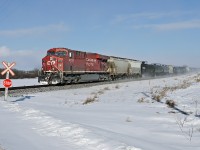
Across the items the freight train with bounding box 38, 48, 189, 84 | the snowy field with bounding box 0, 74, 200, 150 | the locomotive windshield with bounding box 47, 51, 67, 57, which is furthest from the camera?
the locomotive windshield with bounding box 47, 51, 67, 57

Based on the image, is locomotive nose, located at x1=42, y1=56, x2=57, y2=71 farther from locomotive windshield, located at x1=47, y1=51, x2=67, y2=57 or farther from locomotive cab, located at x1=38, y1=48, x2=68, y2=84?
locomotive windshield, located at x1=47, y1=51, x2=67, y2=57

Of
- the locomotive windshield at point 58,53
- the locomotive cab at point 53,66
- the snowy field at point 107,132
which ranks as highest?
the locomotive windshield at point 58,53

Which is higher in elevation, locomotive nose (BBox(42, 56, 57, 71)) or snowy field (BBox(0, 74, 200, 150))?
locomotive nose (BBox(42, 56, 57, 71))

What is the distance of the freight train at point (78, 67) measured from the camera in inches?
1121

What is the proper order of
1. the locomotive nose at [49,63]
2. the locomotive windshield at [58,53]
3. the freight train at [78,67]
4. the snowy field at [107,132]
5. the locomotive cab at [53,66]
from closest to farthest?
1. the snowy field at [107,132]
2. the locomotive cab at [53,66]
3. the freight train at [78,67]
4. the locomotive nose at [49,63]
5. the locomotive windshield at [58,53]

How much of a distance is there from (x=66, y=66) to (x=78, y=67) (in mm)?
2815

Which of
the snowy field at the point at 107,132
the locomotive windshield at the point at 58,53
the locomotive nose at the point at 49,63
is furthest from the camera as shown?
the locomotive windshield at the point at 58,53

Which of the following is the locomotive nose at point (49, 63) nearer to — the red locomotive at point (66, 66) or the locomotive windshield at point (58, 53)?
the red locomotive at point (66, 66)

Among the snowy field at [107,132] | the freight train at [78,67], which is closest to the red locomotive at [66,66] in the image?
the freight train at [78,67]

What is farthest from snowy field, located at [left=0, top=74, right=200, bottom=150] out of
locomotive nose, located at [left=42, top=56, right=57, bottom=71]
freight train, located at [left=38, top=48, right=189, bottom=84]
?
locomotive nose, located at [left=42, top=56, right=57, bottom=71]

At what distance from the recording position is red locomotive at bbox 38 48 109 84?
28375 mm

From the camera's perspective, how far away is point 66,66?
2934 cm

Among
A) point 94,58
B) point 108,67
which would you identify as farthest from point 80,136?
point 108,67

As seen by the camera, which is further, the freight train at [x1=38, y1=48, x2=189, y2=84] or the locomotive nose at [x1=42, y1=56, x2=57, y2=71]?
the locomotive nose at [x1=42, y1=56, x2=57, y2=71]
